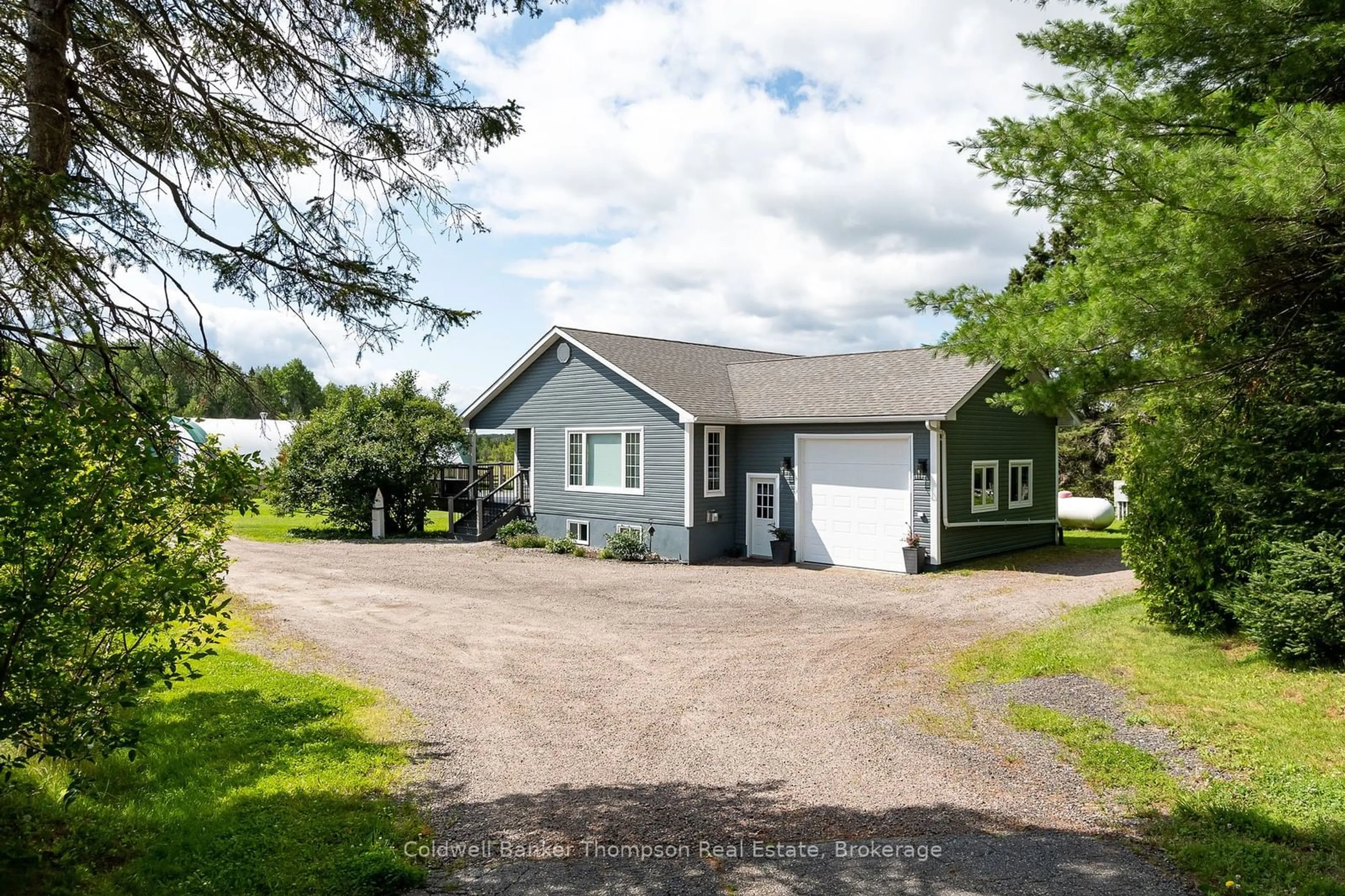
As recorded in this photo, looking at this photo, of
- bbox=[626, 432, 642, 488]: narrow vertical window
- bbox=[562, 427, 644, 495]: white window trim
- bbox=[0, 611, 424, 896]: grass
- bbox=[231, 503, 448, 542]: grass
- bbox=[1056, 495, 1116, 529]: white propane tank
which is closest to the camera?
bbox=[0, 611, 424, 896]: grass

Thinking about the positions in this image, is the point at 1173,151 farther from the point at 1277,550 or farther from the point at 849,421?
the point at 849,421

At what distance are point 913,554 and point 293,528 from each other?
58.5 feet

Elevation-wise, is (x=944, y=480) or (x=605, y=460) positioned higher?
(x=605, y=460)

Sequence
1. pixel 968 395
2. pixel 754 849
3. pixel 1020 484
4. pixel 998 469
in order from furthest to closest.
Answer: pixel 1020 484
pixel 998 469
pixel 968 395
pixel 754 849

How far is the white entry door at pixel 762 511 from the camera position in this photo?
59.8 ft

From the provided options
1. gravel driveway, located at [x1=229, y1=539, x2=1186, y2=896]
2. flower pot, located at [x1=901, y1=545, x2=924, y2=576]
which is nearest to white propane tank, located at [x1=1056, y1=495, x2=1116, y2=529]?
flower pot, located at [x1=901, y1=545, x2=924, y2=576]

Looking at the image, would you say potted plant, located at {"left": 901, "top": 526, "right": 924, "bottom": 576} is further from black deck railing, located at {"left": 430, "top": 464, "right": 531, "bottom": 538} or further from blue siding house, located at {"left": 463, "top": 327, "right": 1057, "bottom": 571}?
black deck railing, located at {"left": 430, "top": 464, "right": 531, "bottom": 538}

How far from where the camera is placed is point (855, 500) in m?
17.0

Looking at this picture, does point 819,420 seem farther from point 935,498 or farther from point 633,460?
point 633,460

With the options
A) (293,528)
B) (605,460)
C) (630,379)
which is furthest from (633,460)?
(293,528)

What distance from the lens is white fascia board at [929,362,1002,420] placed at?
15.6m

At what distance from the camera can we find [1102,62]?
901 cm

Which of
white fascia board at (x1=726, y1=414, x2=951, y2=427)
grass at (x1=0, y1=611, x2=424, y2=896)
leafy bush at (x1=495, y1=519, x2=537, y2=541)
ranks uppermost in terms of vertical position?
white fascia board at (x1=726, y1=414, x2=951, y2=427)

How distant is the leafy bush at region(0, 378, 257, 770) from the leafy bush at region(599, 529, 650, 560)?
14.0m
